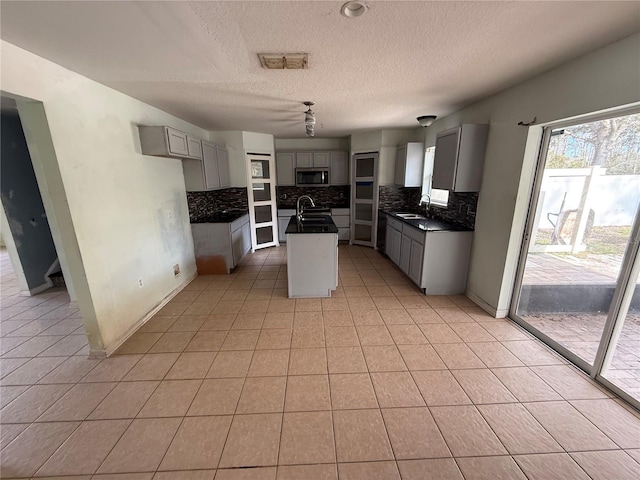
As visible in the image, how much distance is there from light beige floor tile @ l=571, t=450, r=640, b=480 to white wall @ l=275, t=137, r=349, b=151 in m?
5.72

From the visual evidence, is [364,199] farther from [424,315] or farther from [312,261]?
[424,315]

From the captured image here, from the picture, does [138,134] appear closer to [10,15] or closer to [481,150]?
[10,15]

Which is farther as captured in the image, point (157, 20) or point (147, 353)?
point (147, 353)

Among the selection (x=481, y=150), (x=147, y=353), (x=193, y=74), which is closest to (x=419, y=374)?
(x=147, y=353)

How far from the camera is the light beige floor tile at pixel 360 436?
1.44 metres

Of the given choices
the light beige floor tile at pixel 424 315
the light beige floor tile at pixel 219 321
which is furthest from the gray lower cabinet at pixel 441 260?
the light beige floor tile at pixel 219 321

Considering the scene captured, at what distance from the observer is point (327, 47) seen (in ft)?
5.65

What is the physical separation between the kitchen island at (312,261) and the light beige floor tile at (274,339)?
743 mm

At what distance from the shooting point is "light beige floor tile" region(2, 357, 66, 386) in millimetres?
1984

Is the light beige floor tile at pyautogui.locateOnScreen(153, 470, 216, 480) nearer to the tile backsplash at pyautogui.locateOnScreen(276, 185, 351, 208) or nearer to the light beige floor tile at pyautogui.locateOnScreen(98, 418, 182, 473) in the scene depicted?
the light beige floor tile at pyautogui.locateOnScreen(98, 418, 182, 473)

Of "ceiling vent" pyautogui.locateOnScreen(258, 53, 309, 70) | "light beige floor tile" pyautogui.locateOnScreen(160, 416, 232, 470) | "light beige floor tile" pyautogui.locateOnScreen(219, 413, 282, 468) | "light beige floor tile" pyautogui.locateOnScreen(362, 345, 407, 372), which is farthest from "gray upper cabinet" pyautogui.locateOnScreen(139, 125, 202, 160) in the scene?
"light beige floor tile" pyautogui.locateOnScreen(362, 345, 407, 372)

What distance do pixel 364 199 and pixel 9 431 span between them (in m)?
5.28

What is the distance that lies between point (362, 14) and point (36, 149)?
254 centimetres

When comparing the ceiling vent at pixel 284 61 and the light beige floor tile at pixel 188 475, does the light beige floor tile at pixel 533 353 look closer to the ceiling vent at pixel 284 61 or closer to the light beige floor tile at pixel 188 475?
the light beige floor tile at pixel 188 475
